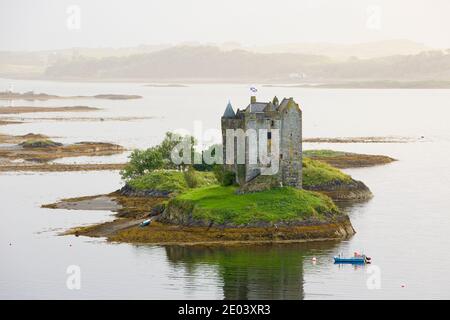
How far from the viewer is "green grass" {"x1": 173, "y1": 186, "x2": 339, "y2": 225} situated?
11094 cm

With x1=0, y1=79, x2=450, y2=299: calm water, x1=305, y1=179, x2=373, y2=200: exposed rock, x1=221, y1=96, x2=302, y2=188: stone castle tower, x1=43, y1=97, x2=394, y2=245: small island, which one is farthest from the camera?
x1=305, y1=179, x2=373, y2=200: exposed rock

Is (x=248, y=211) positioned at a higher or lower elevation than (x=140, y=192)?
higher

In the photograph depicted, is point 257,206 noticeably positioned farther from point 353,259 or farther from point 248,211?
point 353,259

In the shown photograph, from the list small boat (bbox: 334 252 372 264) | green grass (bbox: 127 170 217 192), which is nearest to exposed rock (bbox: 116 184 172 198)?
green grass (bbox: 127 170 217 192)

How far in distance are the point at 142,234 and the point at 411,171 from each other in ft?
247

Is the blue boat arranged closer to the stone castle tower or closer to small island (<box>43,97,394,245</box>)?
small island (<box>43,97,394,245</box>)

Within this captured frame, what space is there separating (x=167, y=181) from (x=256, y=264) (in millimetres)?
40671

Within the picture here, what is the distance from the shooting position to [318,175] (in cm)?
14338

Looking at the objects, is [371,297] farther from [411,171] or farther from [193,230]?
[411,171]

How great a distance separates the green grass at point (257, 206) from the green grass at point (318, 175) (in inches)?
999

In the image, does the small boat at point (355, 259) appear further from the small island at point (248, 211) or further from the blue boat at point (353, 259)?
the small island at point (248, 211)

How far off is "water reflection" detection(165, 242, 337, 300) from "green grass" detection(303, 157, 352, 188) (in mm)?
32876

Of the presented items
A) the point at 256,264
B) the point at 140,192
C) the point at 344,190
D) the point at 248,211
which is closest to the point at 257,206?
the point at 248,211
